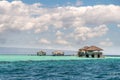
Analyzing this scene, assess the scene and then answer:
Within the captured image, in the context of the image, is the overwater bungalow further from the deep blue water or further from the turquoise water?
the deep blue water

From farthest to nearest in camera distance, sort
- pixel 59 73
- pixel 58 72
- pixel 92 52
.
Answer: pixel 92 52, pixel 58 72, pixel 59 73

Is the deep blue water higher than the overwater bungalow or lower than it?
lower

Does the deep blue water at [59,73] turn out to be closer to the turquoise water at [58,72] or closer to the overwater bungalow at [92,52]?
the turquoise water at [58,72]

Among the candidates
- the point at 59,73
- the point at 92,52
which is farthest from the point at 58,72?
the point at 92,52

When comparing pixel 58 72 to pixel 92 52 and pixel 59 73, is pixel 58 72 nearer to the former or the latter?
pixel 59 73

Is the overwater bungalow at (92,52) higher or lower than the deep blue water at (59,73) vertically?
higher

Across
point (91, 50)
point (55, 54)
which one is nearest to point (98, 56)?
point (91, 50)

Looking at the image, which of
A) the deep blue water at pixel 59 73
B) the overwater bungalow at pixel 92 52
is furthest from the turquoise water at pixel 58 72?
the overwater bungalow at pixel 92 52

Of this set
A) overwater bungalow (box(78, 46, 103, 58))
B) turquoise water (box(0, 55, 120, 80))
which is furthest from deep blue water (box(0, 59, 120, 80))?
overwater bungalow (box(78, 46, 103, 58))

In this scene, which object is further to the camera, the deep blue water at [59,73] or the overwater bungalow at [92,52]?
the overwater bungalow at [92,52]

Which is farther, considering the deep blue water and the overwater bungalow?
the overwater bungalow

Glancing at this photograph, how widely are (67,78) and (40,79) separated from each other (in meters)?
2.89

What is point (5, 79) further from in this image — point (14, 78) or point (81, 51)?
point (81, 51)

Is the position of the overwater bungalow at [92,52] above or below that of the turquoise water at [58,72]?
above
